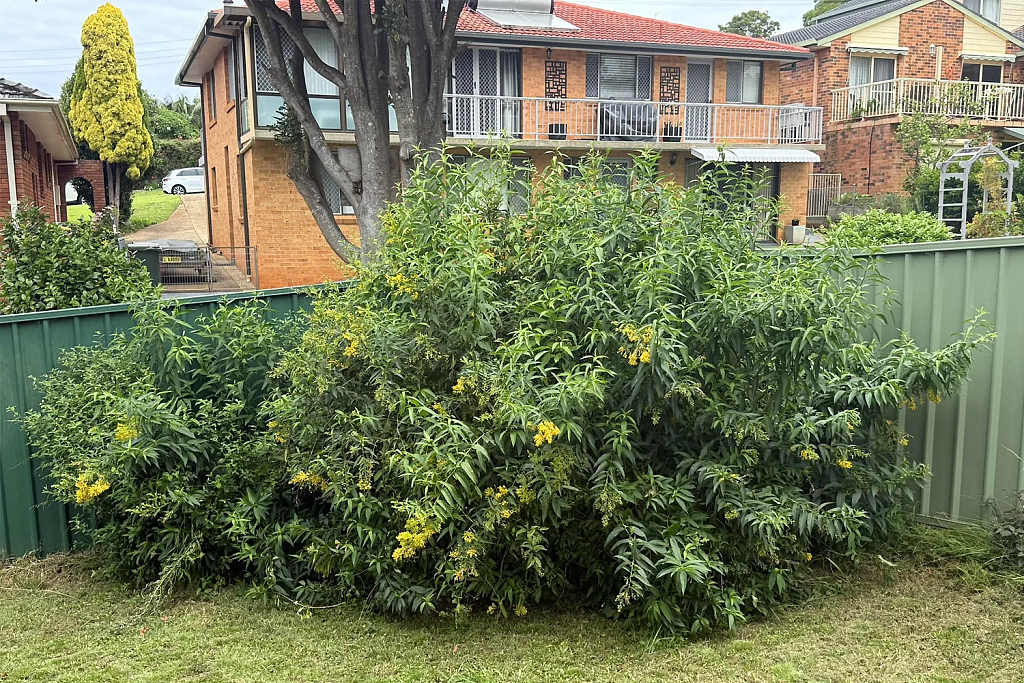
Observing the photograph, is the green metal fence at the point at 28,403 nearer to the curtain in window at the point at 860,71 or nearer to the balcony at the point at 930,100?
the balcony at the point at 930,100

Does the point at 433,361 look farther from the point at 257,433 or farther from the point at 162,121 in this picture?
the point at 162,121

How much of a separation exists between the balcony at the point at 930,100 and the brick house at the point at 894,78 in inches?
1.2

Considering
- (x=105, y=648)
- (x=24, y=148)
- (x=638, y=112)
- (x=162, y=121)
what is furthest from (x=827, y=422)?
(x=162, y=121)

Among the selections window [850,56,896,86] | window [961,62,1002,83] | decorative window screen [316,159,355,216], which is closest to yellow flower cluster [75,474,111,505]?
decorative window screen [316,159,355,216]

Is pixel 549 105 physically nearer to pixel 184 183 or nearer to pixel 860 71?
pixel 860 71

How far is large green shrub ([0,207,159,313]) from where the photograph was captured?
616 cm

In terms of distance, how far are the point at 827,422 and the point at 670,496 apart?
93 centimetres

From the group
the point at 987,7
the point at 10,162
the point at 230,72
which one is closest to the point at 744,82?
the point at 230,72

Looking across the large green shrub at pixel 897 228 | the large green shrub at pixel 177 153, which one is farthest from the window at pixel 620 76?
the large green shrub at pixel 177 153

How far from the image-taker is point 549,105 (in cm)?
2281

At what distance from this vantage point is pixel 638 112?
23.6m

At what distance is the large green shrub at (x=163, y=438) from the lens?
4809mm

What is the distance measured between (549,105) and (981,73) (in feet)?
57.1

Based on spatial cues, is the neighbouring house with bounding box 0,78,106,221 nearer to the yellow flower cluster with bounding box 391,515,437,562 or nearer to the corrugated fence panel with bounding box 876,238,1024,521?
the yellow flower cluster with bounding box 391,515,437,562
